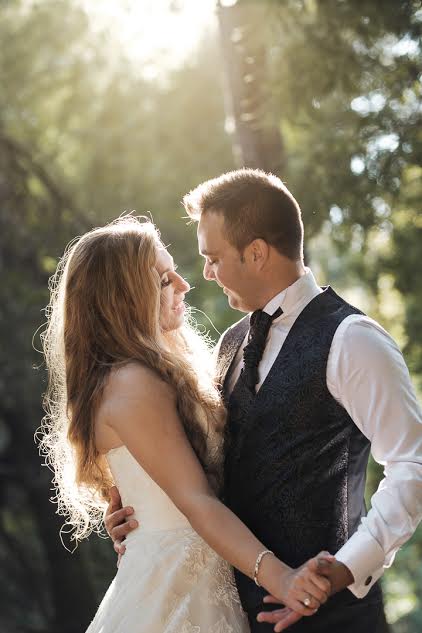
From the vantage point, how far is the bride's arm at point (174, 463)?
8.46ft

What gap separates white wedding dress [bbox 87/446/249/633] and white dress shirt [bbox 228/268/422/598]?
47 centimetres

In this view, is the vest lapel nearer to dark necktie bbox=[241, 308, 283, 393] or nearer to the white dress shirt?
dark necktie bbox=[241, 308, 283, 393]

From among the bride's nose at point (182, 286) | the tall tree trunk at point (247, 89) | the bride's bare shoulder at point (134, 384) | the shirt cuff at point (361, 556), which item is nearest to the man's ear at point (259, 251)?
the bride's nose at point (182, 286)

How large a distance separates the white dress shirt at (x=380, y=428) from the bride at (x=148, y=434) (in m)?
0.25

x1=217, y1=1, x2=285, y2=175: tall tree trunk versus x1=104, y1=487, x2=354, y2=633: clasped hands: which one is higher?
x1=217, y1=1, x2=285, y2=175: tall tree trunk

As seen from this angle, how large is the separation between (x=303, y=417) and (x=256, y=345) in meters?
0.35

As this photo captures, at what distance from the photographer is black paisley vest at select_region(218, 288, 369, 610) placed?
2689mm

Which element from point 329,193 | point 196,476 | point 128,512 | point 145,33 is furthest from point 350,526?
point 145,33

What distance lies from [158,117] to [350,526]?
547 inches

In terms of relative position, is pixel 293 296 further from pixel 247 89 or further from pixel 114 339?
pixel 247 89

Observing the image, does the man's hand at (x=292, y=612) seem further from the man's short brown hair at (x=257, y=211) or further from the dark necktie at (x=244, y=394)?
the man's short brown hair at (x=257, y=211)

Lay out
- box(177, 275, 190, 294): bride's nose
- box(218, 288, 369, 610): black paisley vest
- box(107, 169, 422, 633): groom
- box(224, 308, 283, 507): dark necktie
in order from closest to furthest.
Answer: box(107, 169, 422, 633): groom, box(218, 288, 369, 610): black paisley vest, box(224, 308, 283, 507): dark necktie, box(177, 275, 190, 294): bride's nose

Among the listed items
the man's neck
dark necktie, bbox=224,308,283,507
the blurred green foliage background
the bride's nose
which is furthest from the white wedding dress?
the blurred green foliage background

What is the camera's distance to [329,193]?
18.9 feet
